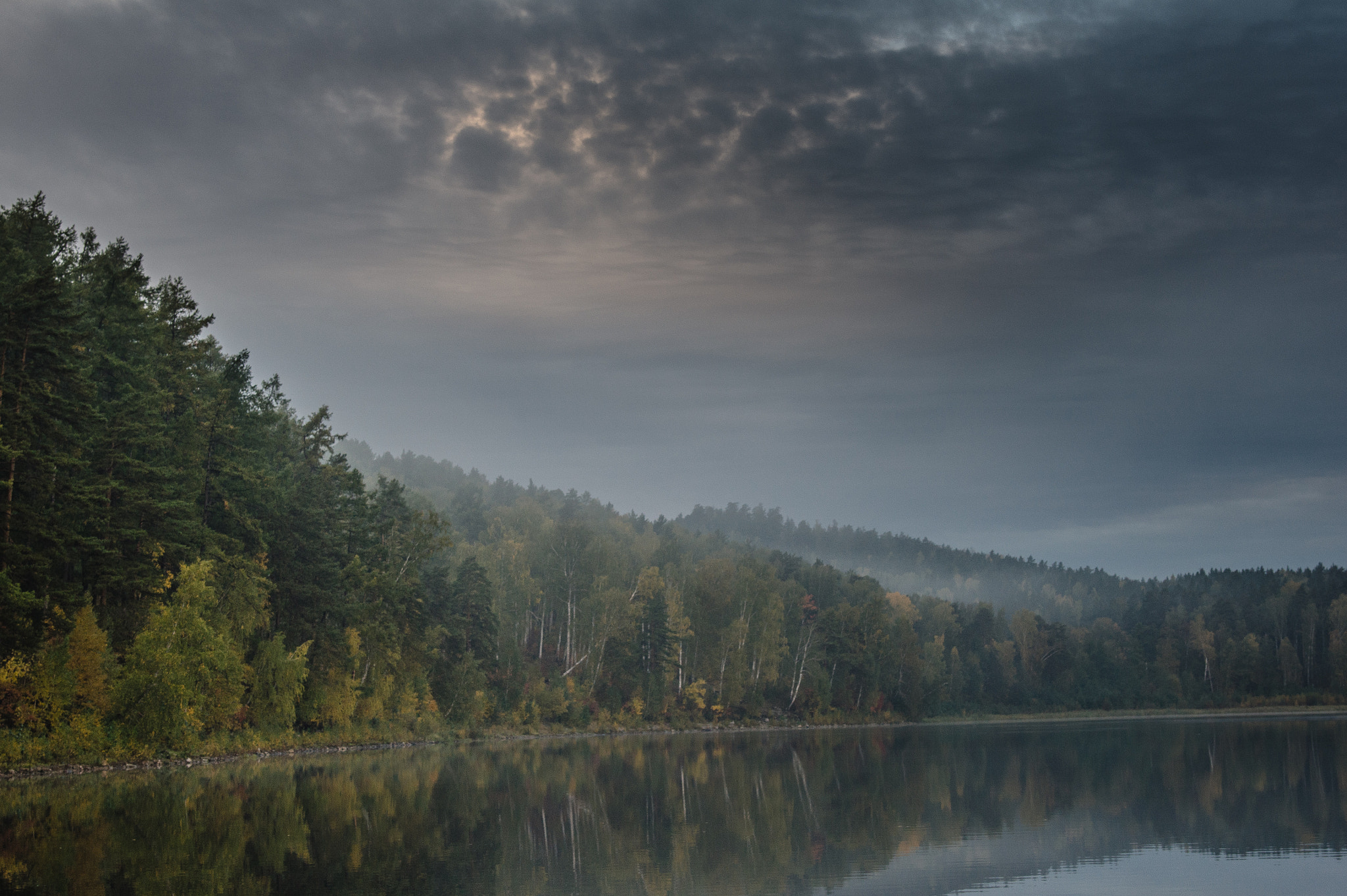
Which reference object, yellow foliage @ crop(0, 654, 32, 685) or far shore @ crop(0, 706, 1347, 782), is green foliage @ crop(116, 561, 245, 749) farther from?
yellow foliage @ crop(0, 654, 32, 685)

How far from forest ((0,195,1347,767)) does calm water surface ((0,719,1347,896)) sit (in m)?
5.10

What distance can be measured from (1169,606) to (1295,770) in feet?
510

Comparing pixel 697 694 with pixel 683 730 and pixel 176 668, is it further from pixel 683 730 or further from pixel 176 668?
pixel 176 668

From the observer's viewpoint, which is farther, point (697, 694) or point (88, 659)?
point (697, 694)

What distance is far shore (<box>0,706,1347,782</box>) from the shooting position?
148ft

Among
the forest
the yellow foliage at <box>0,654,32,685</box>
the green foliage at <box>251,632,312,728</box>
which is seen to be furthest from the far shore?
the yellow foliage at <box>0,654,32,685</box>

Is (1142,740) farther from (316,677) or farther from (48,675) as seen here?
(48,675)

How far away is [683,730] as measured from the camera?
4350 inches

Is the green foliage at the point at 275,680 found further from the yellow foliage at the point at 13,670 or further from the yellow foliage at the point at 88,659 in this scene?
the yellow foliage at the point at 13,670

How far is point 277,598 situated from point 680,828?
1630 inches

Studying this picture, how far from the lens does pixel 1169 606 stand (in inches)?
7628

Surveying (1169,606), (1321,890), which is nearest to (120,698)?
(1321,890)

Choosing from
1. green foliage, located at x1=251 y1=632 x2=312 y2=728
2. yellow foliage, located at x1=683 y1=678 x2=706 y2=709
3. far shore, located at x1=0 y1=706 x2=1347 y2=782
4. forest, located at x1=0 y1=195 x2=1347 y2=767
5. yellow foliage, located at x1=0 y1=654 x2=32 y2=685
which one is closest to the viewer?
yellow foliage, located at x1=0 y1=654 x2=32 y2=685

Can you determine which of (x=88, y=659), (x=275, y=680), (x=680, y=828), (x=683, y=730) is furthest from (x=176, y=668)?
(x=683, y=730)
